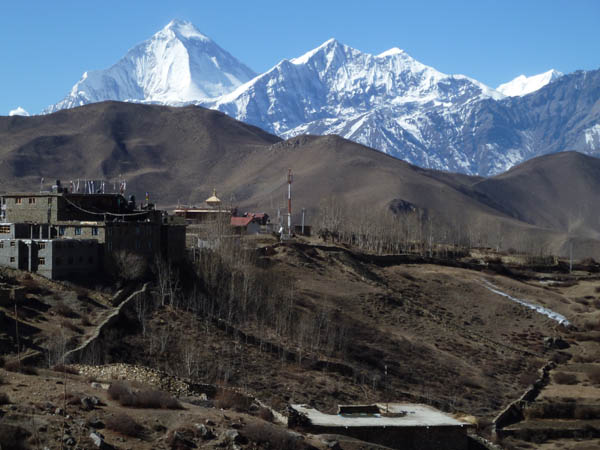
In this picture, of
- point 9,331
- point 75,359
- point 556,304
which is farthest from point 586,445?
point 556,304

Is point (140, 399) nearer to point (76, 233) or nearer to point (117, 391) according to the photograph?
point (117, 391)

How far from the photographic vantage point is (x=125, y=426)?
27.2 meters

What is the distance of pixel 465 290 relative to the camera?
9862 cm

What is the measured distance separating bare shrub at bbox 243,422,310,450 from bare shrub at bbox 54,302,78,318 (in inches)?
953

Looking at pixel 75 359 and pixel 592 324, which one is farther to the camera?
pixel 592 324

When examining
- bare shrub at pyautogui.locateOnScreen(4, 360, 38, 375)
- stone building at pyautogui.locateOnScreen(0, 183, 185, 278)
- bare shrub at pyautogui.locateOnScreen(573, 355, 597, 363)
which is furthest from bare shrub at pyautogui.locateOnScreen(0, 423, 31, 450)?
bare shrub at pyautogui.locateOnScreen(573, 355, 597, 363)

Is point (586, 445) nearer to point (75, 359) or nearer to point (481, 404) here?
point (481, 404)

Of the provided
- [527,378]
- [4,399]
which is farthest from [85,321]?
[527,378]

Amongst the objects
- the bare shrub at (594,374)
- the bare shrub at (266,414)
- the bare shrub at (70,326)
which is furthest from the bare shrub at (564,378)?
the bare shrub at (266,414)

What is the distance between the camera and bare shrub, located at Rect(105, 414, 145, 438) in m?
27.2

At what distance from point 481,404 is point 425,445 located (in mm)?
24900

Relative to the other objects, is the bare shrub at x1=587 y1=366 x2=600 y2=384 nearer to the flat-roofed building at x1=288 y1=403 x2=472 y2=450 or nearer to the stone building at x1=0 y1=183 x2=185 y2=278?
the stone building at x1=0 y1=183 x2=185 y2=278

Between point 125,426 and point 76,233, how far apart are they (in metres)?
35.0

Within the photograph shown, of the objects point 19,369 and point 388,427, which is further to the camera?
point 388,427
